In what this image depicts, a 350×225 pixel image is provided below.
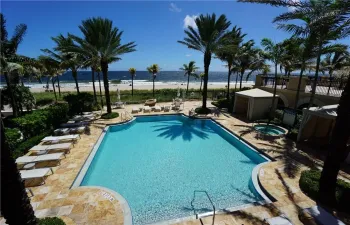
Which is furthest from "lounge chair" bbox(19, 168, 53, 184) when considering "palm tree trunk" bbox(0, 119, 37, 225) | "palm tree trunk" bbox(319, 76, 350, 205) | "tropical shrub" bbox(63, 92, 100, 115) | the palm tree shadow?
"palm tree trunk" bbox(319, 76, 350, 205)

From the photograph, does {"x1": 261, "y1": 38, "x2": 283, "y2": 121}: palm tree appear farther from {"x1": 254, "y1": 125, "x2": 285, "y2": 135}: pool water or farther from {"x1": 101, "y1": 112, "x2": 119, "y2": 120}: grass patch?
{"x1": 101, "y1": 112, "x2": 119, "y2": 120}: grass patch

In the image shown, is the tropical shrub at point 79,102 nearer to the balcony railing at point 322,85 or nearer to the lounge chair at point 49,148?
the lounge chair at point 49,148

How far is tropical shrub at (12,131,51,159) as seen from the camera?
9.38 metres

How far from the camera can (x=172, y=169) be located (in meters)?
9.43

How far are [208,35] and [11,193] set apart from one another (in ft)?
54.1

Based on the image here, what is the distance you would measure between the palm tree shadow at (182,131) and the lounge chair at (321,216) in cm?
818

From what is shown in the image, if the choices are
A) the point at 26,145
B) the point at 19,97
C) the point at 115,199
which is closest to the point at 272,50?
the point at 115,199

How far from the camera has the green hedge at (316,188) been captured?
20.4ft

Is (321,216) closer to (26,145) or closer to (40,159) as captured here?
(40,159)

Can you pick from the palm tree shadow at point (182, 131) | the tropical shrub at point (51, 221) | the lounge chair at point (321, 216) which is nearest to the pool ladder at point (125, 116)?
the palm tree shadow at point (182, 131)

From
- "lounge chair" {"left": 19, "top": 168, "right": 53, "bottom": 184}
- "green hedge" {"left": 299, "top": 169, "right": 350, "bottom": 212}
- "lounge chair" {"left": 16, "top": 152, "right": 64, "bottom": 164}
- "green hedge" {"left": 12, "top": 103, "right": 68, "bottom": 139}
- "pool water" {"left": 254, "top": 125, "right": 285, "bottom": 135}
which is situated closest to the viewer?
"green hedge" {"left": 299, "top": 169, "right": 350, "bottom": 212}

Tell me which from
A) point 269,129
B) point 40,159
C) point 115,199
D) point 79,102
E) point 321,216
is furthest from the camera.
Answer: point 79,102

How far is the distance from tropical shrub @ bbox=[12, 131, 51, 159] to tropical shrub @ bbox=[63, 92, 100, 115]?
582 centimetres

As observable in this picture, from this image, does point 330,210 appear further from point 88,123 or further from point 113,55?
point 113,55
